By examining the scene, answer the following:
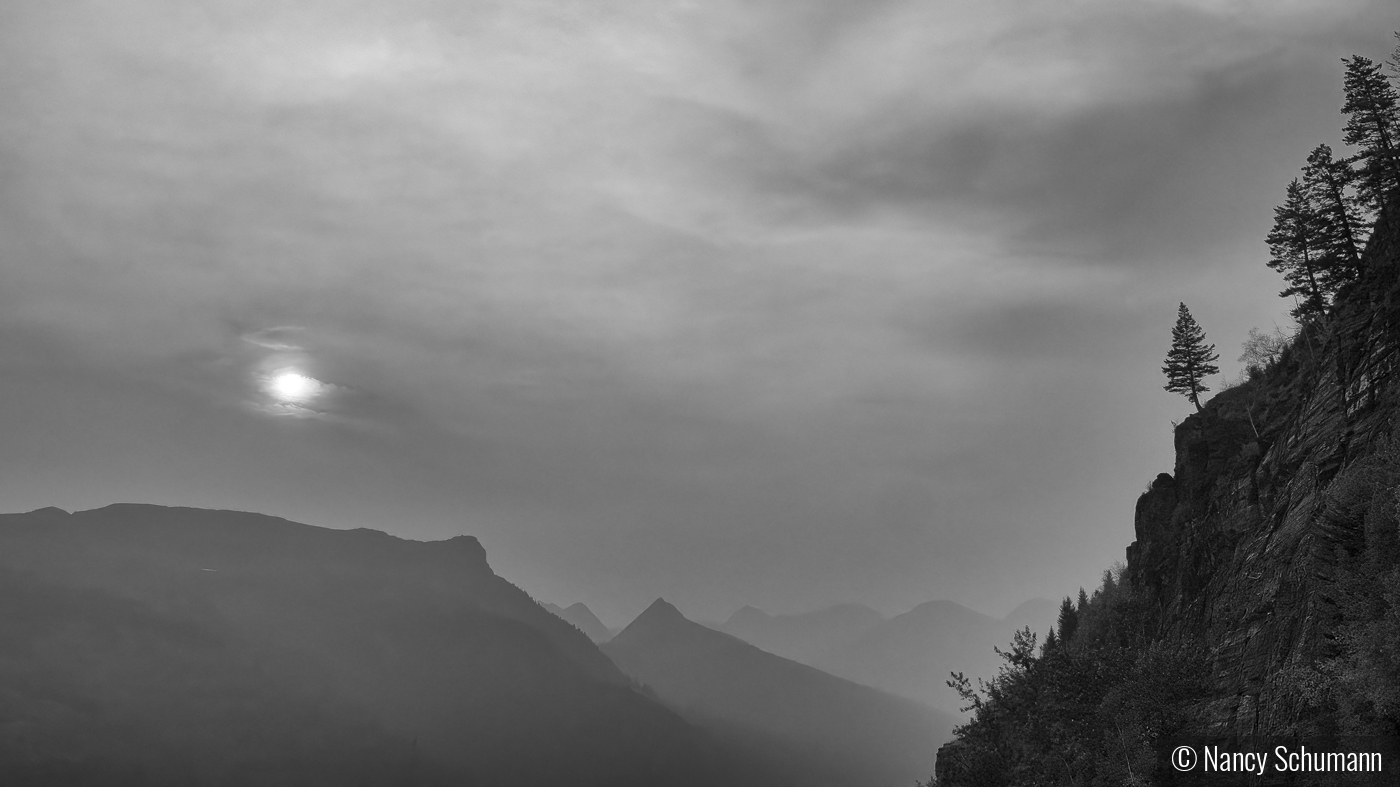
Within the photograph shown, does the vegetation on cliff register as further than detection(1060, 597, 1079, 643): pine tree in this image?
No

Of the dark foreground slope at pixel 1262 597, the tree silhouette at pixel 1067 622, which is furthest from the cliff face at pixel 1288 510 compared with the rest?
the tree silhouette at pixel 1067 622

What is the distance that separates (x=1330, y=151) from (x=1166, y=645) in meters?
45.0

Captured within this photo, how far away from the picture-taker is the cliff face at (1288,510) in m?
45.8

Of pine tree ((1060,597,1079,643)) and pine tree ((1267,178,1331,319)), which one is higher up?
pine tree ((1267,178,1331,319))

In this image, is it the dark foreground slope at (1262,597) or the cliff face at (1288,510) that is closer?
the dark foreground slope at (1262,597)

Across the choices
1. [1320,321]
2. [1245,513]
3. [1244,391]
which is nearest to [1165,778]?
[1245,513]

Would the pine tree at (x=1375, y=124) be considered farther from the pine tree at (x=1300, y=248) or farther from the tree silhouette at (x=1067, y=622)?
the tree silhouette at (x=1067, y=622)

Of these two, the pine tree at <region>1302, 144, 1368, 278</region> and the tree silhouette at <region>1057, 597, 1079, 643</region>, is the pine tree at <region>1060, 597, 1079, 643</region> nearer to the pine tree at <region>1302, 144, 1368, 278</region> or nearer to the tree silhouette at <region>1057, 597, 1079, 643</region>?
the tree silhouette at <region>1057, 597, 1079, 643</region>

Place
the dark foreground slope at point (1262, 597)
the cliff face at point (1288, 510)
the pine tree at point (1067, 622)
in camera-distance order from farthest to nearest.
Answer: the pine tree at point (1067, 622)
the cliff face at point (1288, 510)
the dark foreground slope at point (1262, 597)

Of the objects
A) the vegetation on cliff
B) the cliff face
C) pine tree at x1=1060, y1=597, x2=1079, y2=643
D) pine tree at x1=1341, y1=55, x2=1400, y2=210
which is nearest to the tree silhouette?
pine tree at x1=1060, y1=597, x2=1079, y2=643

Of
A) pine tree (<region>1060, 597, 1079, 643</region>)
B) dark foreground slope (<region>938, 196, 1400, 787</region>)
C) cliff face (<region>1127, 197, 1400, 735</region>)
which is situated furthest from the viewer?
pine tree (<region>1060, 597, 1079, 643</region>)

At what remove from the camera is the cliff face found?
45.8 metres

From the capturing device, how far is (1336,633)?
42750mm

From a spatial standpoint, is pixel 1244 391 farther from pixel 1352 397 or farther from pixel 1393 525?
pixel 1393 525
